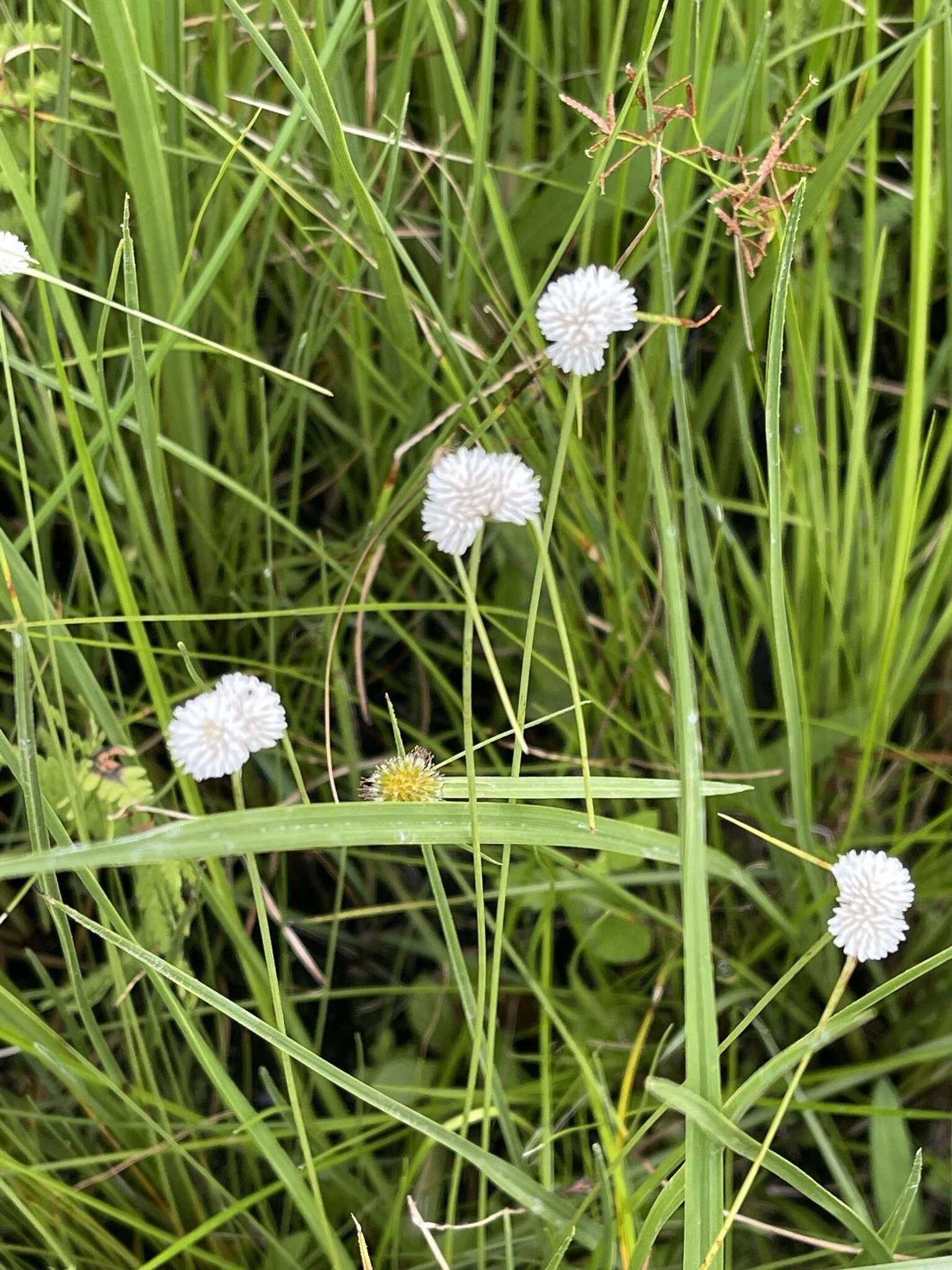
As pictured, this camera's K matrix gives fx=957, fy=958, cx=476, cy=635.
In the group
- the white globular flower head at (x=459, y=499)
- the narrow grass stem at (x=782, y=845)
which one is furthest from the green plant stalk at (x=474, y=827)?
the narrow grass stem at (x=782, y=845)

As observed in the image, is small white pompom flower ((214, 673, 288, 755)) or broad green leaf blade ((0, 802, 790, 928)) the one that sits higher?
small white pompom flower ((214, 673, 288, 755))

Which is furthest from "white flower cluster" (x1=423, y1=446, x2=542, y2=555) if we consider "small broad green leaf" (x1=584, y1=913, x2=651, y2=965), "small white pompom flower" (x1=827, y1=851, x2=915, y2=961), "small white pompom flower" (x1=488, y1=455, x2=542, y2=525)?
"small broad green leaf" (x1=584, y1=913, x2=651, y2=965)

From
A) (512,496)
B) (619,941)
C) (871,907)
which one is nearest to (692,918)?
(871,907)

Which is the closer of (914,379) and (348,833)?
(348,833)

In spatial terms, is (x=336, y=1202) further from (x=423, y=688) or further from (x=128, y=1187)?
(x=423, y=688)

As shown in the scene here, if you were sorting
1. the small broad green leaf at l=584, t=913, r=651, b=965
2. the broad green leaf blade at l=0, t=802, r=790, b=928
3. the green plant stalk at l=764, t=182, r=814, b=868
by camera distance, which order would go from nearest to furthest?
the broad green leaf blade at l=0, t=802, r=790, b=928 < the green plant stalk at l=764, t=182, r=814, b=868 < the small broad green leaf at l=584, t=913, r=651, b=965

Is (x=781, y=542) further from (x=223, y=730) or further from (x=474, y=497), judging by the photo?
(x=223, y=730)

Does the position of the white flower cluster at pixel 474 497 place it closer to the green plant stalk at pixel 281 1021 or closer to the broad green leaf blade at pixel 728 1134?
the green plant stalk at pixel 281 1021

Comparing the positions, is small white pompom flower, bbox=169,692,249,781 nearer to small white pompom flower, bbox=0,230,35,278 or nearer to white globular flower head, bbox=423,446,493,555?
white globular flower head, bbox=423,446,493,555
